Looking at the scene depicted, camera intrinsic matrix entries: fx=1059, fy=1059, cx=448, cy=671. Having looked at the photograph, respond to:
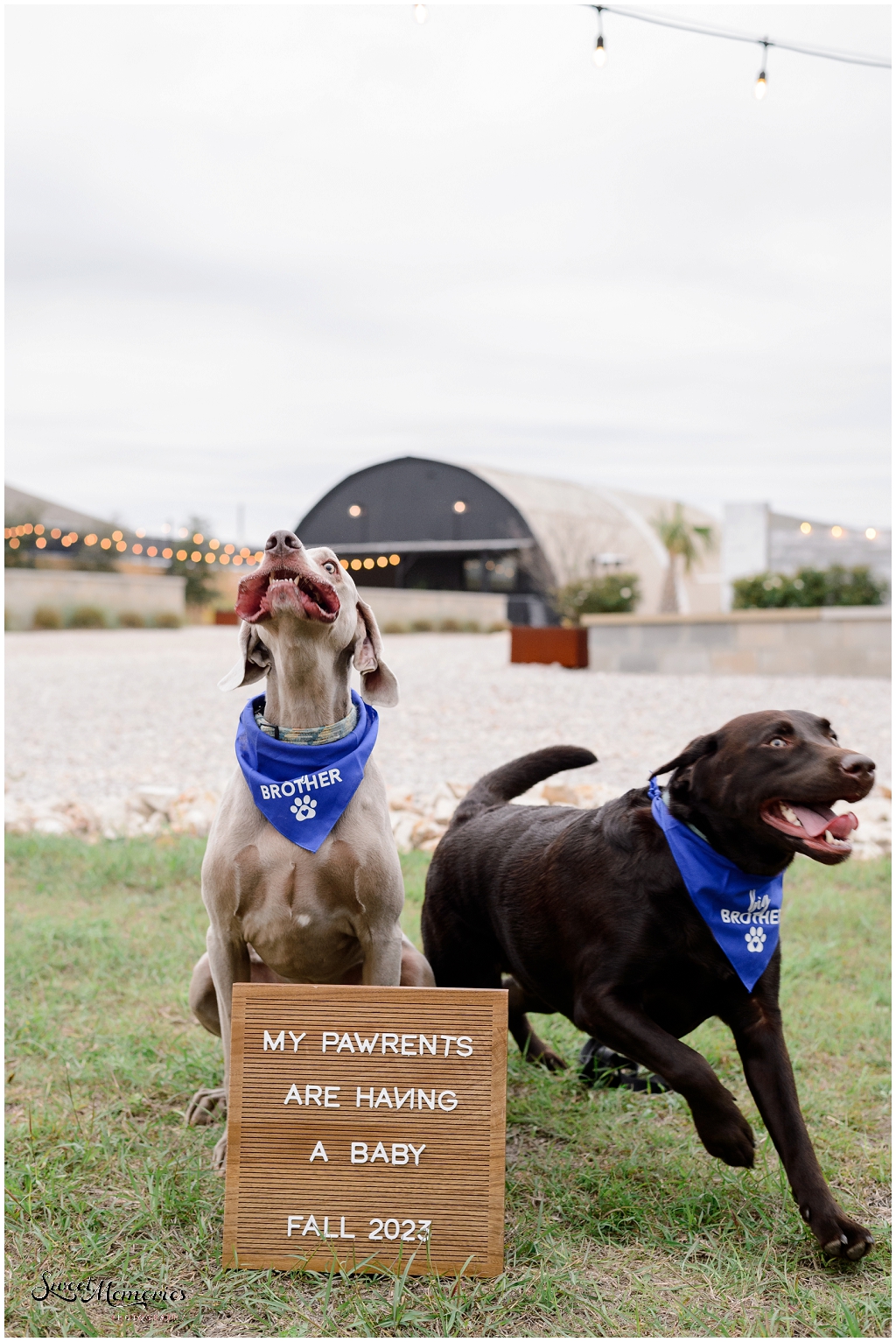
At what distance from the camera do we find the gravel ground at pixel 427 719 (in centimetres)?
820

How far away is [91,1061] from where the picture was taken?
3385mm

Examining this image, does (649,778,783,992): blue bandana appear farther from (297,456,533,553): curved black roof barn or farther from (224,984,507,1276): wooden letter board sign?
(297,456,533,553): curved black roof barn

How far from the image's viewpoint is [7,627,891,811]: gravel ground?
26.9 ft

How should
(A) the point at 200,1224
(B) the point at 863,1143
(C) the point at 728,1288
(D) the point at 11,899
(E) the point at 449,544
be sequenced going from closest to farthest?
(C) the point at 728,1288 < (A) the point at 200,1224 < (B) the point at 863,1143 < (D) the point at 11,899 < (E) the point at 449,544

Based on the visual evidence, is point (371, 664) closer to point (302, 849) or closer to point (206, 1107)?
point (302, 849)

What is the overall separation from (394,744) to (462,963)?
616 centimetres

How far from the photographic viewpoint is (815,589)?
14.9 metres

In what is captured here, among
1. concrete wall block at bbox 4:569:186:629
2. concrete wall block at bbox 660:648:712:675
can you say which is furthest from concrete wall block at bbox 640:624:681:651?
concrete wall block at bbox 4:569:186:629

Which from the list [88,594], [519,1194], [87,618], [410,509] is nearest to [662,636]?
[519,1194]

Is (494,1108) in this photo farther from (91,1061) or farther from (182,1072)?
(91,1061)

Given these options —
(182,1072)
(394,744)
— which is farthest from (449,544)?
(182,1072)

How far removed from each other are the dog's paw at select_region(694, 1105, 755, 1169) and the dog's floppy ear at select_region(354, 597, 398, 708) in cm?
121

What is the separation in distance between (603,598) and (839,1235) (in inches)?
538

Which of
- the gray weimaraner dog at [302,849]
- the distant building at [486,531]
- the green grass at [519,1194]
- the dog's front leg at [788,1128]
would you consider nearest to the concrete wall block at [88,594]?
the distant building at [486,531]
